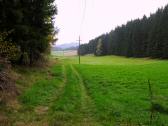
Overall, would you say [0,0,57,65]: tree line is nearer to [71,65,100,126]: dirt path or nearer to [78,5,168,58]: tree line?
[71,65,100,126]: dirt path

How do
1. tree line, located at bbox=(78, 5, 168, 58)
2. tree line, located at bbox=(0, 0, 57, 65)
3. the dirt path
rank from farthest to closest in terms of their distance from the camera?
tree line, located at bbox=(78, 5, 168, 58) < tree line, located at bbox=(0, 0, 57, 65) < the dirt path

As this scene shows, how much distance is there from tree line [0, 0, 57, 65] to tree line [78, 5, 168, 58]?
5619 centimetres

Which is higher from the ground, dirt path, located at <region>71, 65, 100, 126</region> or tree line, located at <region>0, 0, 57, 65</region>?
tree line, located at <region>0, 0, 57, 65</region>

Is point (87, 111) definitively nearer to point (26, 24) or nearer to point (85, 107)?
point (85, 107)

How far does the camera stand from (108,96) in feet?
56.6

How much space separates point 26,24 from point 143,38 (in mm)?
74952

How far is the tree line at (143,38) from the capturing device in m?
81.9

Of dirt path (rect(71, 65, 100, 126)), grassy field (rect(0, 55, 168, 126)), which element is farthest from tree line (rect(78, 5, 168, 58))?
dirt path (rect(71, 65, 100, 126))

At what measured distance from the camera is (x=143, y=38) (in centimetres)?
9494

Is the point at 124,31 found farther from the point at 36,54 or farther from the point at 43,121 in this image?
the point at 43,121

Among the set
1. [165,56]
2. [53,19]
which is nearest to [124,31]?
[165,56]

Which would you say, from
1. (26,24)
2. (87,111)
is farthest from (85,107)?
(26,24)

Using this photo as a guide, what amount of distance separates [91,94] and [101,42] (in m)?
122

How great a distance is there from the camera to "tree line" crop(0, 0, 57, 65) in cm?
2066
